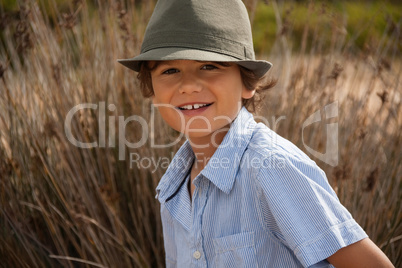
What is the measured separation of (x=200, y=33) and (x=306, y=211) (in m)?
0.56

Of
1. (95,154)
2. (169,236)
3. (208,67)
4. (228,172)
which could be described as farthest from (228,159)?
(95,154)

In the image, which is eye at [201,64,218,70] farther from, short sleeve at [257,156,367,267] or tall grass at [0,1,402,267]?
tall grass at [0,1,402,267]

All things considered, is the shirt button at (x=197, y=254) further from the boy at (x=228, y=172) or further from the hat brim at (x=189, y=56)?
the hat brim at (x=189, y=56)

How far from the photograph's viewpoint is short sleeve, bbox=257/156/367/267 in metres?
1.16

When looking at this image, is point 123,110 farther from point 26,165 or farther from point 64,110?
point 26,165

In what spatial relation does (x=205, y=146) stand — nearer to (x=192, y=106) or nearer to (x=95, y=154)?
(x=192, y=106)

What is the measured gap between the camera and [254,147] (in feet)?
4.45

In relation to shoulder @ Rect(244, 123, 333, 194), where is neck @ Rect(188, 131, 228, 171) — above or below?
below

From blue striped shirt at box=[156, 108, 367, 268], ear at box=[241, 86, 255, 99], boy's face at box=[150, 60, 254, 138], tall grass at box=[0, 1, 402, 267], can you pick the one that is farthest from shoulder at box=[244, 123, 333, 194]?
tall grass at box=[0, 1, 402, 267]

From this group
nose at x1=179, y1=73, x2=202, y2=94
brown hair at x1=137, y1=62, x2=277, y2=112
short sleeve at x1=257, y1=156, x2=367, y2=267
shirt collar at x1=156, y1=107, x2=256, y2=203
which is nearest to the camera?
short sleeve at x1=257, y1=156, x2=367, y2=267

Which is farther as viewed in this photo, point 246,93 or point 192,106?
point 246,93

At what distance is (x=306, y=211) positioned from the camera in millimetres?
1179

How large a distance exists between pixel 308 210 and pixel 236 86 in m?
0.50

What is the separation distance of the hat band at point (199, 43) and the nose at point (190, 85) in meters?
0.11
